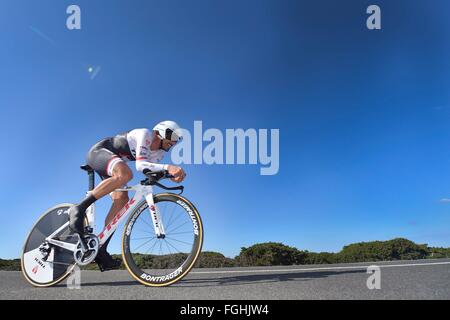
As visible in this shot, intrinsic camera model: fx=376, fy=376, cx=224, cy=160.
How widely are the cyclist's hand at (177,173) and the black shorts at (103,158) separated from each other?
108 centimetres

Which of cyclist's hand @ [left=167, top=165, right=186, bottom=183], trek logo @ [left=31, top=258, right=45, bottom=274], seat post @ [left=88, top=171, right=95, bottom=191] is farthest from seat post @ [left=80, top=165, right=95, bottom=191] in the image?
Result: cyclist's hand @ [left=167, top=165, right=186, bottom=183]

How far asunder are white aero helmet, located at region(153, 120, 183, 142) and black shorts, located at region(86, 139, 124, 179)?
2.76ft

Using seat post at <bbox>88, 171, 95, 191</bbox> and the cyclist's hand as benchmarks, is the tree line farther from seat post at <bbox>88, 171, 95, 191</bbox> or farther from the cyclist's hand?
the cyclist's hand

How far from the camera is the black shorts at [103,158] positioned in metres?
6.30

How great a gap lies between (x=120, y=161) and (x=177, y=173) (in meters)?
1.14

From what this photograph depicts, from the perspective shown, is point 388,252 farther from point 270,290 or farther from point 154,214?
point 154,214

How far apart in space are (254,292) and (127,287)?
206 cm

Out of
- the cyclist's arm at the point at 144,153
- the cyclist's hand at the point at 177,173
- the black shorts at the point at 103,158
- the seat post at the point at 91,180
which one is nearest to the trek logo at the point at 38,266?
the seat post at the point at 91,180

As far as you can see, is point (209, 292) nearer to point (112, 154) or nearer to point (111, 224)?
point (111, 224)

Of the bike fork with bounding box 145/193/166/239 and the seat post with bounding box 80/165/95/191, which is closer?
the bike fork with bounding box 145/193/166/239

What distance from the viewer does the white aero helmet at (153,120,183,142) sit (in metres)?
6.18

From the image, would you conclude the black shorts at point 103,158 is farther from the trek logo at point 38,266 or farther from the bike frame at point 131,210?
the trek logo at point 38,266

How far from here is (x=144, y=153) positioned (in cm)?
604
